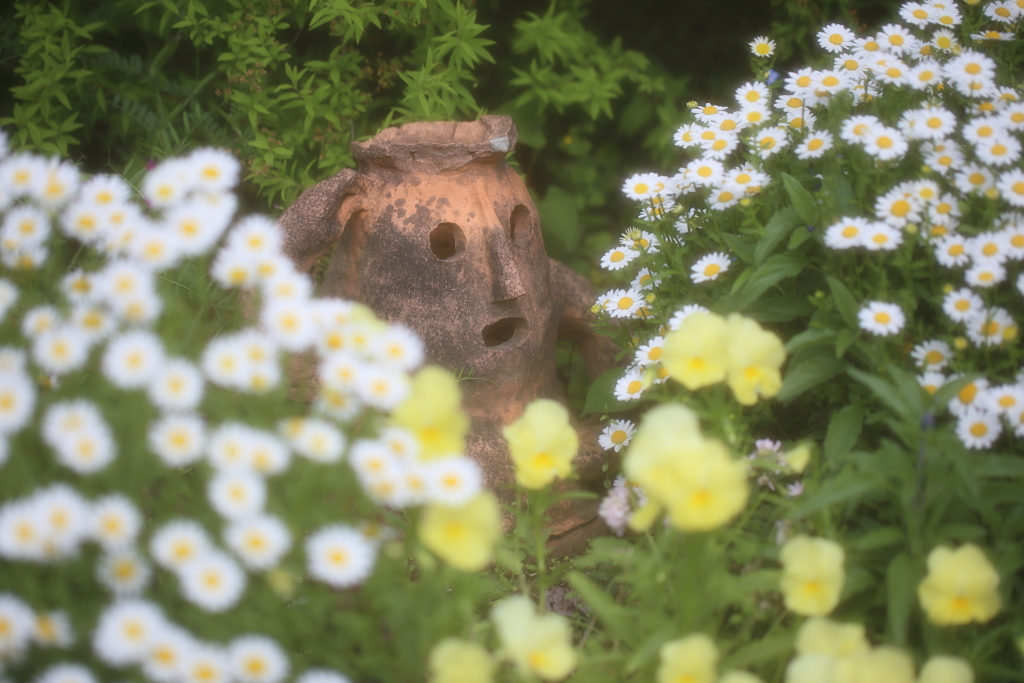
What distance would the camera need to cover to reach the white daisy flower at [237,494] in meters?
1.01

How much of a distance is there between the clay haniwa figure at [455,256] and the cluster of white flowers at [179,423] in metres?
0.71

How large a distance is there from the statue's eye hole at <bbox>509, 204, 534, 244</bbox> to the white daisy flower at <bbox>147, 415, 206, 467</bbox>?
3.89 feet

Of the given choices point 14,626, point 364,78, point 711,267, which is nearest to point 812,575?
point 711,267

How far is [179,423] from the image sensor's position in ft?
3.51

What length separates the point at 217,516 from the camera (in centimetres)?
116

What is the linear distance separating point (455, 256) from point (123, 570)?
3.77 feet

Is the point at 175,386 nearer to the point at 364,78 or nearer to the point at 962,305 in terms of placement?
the point at 962,305

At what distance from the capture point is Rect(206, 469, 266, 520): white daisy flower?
39.8 inches

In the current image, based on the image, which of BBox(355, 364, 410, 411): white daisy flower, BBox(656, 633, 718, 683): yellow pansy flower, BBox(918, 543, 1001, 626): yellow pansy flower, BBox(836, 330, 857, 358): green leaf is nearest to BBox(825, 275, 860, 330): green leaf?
BBox(836, 330, 857, 358): green leaf

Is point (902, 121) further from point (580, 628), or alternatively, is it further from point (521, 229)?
point (580, 628)

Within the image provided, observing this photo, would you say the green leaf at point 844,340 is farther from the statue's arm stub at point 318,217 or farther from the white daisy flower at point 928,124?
the statue's arm stub at point 318,217

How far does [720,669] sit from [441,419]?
574 mm

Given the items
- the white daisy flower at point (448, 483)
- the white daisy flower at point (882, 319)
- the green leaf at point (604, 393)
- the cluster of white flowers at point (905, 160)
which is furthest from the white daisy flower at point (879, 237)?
the white daisy flower at point (448, 483)

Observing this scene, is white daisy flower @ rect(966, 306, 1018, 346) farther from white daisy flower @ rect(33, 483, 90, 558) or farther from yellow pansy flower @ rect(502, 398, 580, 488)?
white daisy flower @ rect(33, 483, 90, 558)
